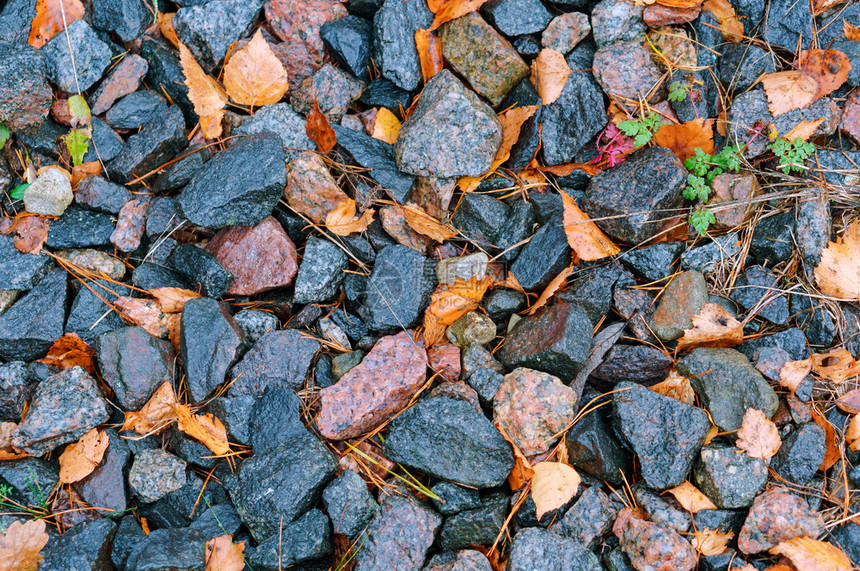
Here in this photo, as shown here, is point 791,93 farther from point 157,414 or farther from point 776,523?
point 157,414

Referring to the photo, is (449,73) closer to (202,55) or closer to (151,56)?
(202,55)

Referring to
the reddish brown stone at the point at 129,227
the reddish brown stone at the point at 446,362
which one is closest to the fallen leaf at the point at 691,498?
the reddish brown stone at the point at 446,362

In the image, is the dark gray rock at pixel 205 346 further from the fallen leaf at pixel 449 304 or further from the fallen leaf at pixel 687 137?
the fallen leaf at pixel 687 137

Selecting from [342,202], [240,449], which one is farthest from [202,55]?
[240,449]

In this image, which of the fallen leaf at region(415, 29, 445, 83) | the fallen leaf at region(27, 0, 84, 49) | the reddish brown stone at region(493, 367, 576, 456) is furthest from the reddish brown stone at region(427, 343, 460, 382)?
the fallen leaf at region(27, 0, 84, 49)

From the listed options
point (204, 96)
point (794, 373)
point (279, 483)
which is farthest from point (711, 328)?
point (204, 96)

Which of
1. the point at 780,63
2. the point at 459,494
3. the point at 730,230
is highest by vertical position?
the point at 780,63
